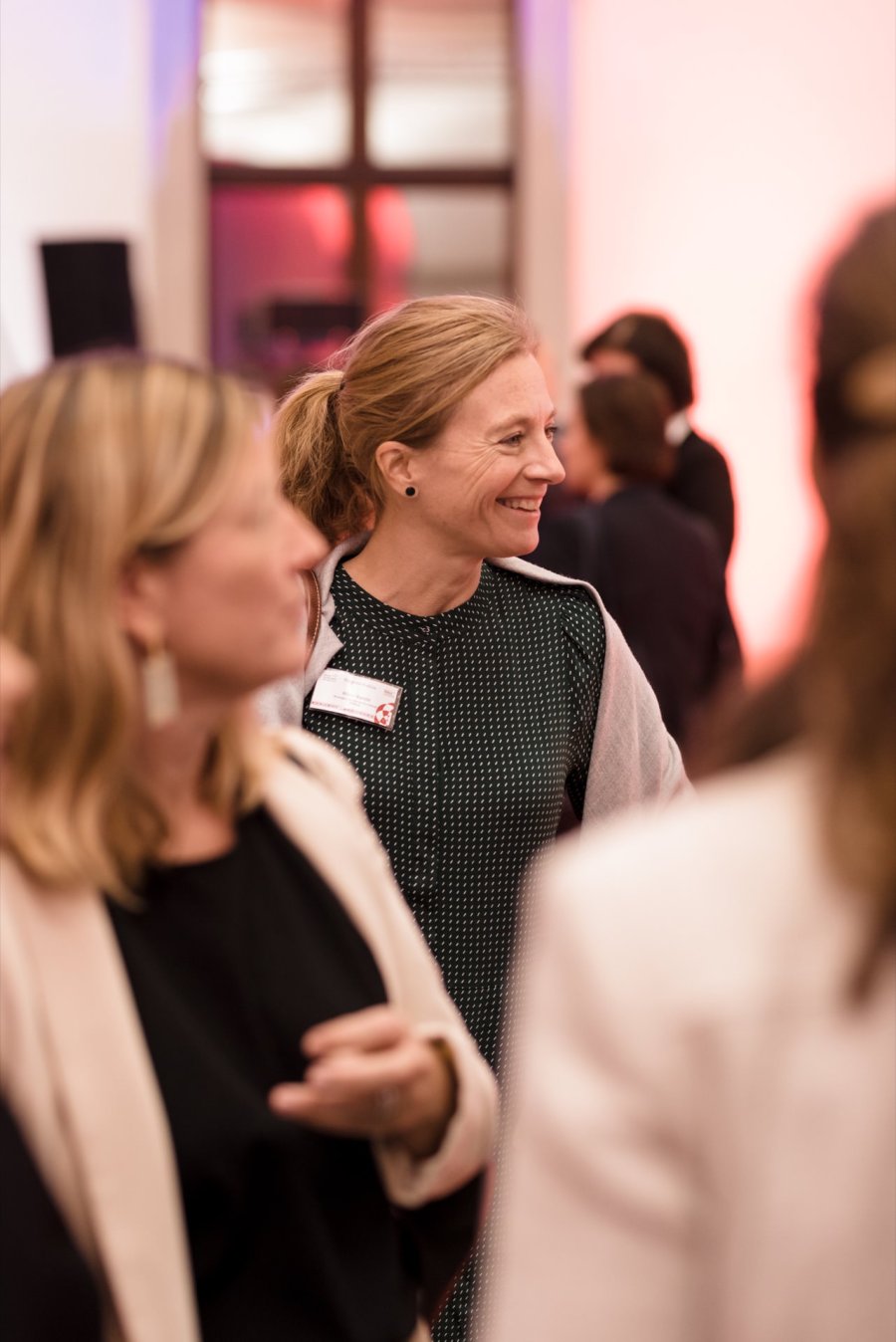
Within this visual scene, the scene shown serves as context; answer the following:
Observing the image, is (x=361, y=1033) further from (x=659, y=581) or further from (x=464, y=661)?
→ (x=659, y=581)

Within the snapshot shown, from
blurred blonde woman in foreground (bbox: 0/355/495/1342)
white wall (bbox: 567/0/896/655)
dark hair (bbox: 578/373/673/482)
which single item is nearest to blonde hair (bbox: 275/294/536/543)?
blurred blonde woman in foreground (bbox: 0/355/495/1342)

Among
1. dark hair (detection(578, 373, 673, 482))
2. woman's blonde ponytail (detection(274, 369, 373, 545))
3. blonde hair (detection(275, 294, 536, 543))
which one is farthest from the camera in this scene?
dark hair (detection(578, 373, 673, 482))

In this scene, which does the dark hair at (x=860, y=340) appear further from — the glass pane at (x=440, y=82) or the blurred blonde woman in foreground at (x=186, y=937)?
the glass pane at (x=440, y=82)

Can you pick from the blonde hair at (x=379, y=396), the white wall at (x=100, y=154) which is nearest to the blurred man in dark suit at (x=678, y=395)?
the white wall at (x=100, y=154)

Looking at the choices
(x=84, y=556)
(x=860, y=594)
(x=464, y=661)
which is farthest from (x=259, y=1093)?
(x=464, y=661)

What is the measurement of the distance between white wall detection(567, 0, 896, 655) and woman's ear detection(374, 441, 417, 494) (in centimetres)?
593

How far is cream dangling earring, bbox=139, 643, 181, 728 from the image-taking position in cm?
139

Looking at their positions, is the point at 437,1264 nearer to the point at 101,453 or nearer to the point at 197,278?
the point at 101,453

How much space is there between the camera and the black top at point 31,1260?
48.1 inches

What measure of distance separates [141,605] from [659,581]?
2.69m

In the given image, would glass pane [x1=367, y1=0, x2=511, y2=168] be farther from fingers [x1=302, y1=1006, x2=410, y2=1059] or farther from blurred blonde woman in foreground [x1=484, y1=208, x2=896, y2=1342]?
blurred blonde woman in foreground [x1=484, y1=208, x2=896, y2=1342]

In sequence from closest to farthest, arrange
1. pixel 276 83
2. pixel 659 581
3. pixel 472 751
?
pixel 472 751 < pixel 659 581 < pixel 276 83

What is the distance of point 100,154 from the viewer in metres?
6.63

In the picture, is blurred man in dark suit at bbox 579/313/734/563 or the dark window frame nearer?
blurred man in dark suit at bbox 579/313/734/563
